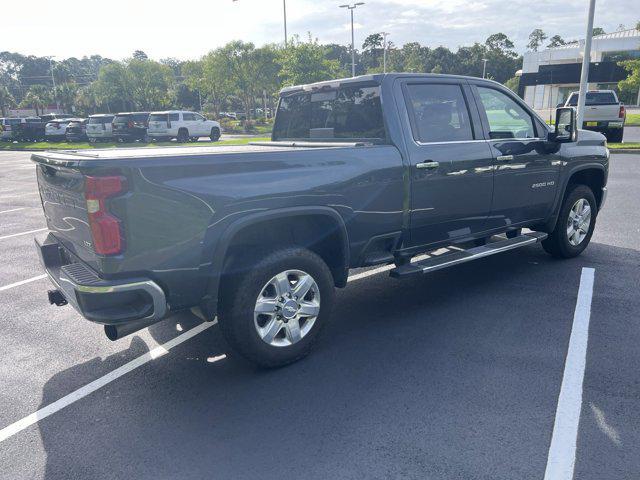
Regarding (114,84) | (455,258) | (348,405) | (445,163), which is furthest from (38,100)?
(348,405)

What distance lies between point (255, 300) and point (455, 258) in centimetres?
196

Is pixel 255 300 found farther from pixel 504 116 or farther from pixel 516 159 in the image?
pixel 504 116

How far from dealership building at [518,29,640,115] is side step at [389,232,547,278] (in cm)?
4587

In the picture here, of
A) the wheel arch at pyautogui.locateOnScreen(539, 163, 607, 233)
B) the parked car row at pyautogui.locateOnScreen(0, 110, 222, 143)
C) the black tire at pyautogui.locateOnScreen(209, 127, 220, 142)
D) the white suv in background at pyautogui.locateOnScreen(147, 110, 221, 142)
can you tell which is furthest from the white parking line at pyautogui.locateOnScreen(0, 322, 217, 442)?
the black tire at pyautogui.locateOnScreen(209, 127, 220, 142)

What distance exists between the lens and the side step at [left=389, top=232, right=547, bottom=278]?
414 centimetres

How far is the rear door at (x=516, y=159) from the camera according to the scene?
4855 millimetres

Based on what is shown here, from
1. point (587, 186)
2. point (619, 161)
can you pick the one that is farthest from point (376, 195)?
point (619, 161)

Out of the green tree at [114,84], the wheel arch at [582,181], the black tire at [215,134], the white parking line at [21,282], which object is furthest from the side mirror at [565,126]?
the green tree at [114,84]

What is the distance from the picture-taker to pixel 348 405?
10.4 ft

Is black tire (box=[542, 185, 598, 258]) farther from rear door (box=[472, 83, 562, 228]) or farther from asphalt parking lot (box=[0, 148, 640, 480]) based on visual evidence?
asphalt parking lot (box=[0, 148, 640, 480])

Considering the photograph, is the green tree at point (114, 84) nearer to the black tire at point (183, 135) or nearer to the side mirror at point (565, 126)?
the black tire at point (183, 135)

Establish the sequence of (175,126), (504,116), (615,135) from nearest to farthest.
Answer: (504,116) → (615,135) → (175,126)

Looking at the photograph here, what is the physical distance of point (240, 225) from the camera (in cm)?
325

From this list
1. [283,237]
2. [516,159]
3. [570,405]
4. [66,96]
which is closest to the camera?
[570,405]
